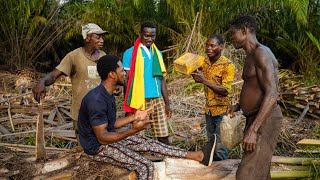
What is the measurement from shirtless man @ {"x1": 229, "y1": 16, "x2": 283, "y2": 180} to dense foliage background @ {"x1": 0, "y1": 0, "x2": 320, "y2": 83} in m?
5.09

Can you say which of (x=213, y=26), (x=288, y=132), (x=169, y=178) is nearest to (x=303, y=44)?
(x=213, y=26)

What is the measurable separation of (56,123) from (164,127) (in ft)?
7.49

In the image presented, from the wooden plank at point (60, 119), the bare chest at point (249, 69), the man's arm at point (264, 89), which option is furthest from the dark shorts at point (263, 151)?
the wooden plank at point (60, 119)

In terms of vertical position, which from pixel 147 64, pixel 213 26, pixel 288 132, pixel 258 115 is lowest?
pixel 288 132

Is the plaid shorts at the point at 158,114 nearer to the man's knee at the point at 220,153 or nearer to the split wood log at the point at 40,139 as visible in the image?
the man's knee at the point at 220,153

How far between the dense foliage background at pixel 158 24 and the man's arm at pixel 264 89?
526 cm

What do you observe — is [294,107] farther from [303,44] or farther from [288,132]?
[303,44]

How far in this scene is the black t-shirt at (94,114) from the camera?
9.76 ft

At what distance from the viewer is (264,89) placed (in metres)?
2.68

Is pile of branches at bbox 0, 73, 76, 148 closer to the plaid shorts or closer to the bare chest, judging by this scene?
the plaid shorts

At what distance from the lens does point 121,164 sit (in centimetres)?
327

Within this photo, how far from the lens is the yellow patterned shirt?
12.4 ft

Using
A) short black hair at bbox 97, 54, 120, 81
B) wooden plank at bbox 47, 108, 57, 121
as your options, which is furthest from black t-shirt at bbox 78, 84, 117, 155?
wooden plank at bbox 47, 108, 57, 121

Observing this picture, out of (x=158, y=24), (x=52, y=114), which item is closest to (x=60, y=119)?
(x=52, y=114)
